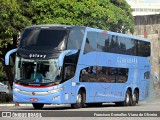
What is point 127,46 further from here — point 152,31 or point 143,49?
point 152,31

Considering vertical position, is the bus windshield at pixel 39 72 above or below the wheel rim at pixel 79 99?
above

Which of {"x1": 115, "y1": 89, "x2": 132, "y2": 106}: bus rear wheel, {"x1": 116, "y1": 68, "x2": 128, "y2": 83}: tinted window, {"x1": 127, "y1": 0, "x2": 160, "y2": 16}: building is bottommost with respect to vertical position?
{"x1": 115, "y1": 89, "x2": 132, "y2": 106}: bus rear wheel

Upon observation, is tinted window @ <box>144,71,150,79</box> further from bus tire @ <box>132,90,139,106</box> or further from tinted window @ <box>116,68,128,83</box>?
tinted window @ <box>116,68,128,83</box>

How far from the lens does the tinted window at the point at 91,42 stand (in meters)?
29.8

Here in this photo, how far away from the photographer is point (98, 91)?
104ft

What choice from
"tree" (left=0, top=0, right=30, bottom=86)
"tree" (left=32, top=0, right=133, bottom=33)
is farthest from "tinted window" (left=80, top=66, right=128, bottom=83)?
"tree" (left=32, top=0, right=133, bottom=33)

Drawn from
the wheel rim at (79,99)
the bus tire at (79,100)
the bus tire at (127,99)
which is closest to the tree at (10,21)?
the bus tire at (127,99)

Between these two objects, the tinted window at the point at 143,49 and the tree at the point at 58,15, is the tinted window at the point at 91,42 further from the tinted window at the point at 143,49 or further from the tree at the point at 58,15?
the tree at the point at 58,15

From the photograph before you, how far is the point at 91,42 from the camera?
30.2 meters

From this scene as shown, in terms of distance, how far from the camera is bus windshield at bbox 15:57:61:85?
2778 cm

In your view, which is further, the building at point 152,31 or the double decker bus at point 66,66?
the building at point 152,31

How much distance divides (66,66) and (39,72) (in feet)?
4.37

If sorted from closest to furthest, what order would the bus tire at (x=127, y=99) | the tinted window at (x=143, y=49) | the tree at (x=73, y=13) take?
the bus tire at (x=127, y=99)
the tinted window at (x=143, y=49)
the tree at (x=73, y=13)

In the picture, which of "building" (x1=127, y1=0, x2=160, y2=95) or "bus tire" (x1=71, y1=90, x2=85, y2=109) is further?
"building" (x1=127, y1=0, x2=160, y2=95)
